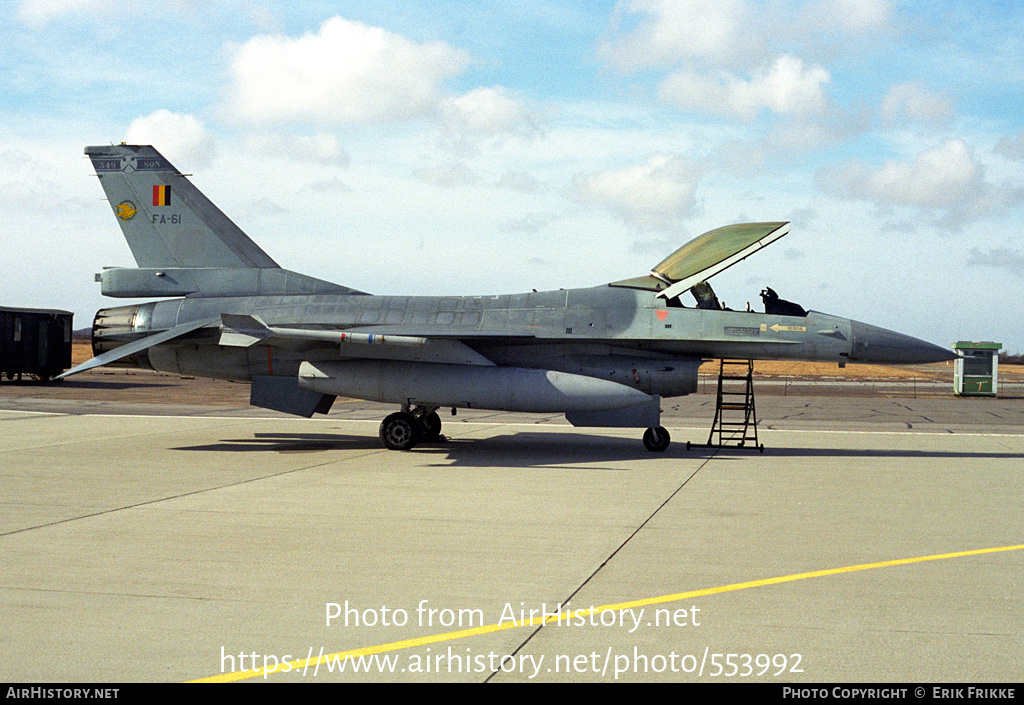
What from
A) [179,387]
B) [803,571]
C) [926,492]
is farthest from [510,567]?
[179,387]

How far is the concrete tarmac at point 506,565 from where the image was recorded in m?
4.66

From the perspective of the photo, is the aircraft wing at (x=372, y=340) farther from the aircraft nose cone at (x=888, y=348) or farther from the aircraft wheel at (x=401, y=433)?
the aircraft nose cone at (x=888, y=348)

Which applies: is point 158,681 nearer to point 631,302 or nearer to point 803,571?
point 803,571

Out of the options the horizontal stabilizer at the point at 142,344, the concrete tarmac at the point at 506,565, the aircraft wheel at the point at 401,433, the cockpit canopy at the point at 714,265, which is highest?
the cockpit canopy at the point at 714,265

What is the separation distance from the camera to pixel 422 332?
45.7 ft

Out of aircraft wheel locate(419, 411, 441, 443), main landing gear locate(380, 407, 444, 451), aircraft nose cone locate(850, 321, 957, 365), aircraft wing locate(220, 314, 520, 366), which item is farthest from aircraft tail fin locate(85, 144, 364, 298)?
aircraft nose cone locate(850, 321, 957, 365)

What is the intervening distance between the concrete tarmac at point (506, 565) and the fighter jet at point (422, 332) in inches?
40.7

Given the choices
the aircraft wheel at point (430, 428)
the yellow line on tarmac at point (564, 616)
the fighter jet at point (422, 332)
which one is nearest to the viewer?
the yellow line on tarmac at point (564, 616)

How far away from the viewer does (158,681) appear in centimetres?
425

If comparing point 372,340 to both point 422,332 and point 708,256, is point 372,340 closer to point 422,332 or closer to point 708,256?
point 422,332

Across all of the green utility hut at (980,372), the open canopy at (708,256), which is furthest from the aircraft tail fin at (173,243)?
the green utility hut at (980,372)

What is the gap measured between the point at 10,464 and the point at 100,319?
361 centimetres

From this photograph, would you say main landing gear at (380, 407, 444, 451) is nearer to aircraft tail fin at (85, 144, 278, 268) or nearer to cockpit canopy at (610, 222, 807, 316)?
aircraft tail fin at (85, 144, 278, 268)

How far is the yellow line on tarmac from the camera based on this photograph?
448 cm
